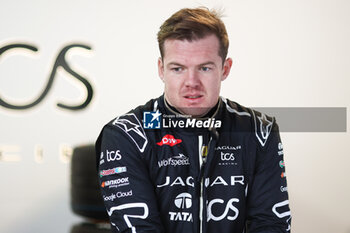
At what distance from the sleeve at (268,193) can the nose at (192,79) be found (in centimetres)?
31

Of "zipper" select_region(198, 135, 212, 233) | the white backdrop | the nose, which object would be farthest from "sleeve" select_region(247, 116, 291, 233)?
the white backdrop

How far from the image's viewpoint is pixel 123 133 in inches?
55.6

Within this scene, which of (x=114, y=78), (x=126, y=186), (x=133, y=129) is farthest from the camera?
(x=114, y=78)

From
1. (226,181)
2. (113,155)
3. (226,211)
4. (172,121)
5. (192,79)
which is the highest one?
(192,79)

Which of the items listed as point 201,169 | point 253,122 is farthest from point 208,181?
point 253,122

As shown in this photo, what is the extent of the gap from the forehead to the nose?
5cm

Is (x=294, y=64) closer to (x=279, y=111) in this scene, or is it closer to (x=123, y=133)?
(x=279, y=111)

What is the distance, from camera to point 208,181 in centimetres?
139

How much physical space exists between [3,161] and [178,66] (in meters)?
1.15

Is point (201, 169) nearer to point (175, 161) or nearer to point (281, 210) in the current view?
point (175, 161)

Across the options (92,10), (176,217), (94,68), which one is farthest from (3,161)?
(176,217)

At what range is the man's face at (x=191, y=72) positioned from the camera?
1.43 m

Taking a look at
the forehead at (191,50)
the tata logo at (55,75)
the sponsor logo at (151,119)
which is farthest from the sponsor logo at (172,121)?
the tata logo at (55,75)

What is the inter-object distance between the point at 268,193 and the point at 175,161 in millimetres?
356
